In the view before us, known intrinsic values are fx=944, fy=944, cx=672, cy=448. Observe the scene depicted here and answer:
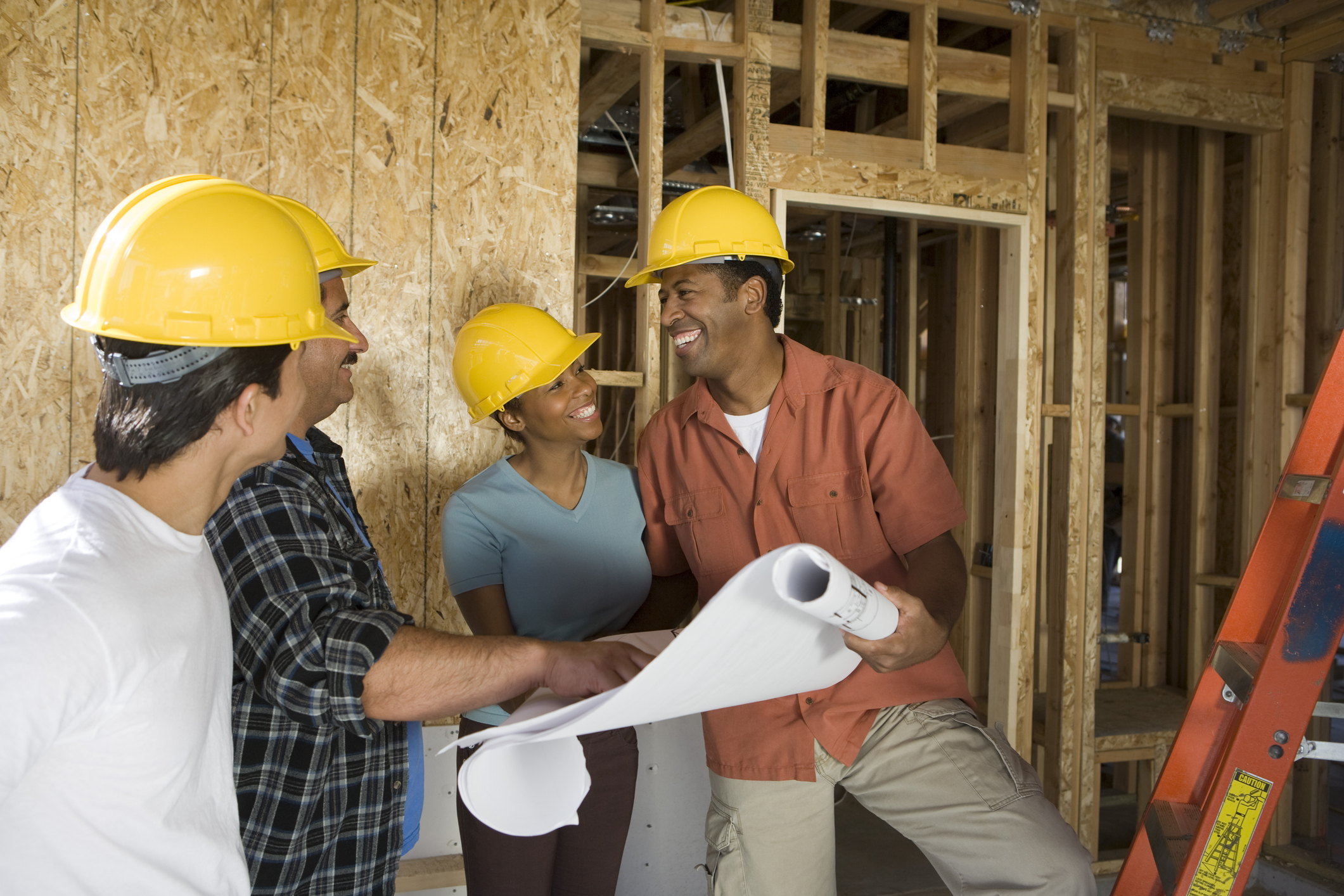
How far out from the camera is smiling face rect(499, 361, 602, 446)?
2.36 m

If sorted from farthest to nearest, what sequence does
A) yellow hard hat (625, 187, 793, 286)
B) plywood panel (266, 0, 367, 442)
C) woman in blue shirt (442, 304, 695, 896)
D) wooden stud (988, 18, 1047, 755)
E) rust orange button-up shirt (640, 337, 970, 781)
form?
wooden stud (988, 18, 1047, 755) < plywood panel (266, 0, 367, 442) < yellow hard hat (625, 187, 793, 286) < woman in blue shirt (442, 304, 695, 896) < rust orange button-up shirt (640, 337, 970, 781)

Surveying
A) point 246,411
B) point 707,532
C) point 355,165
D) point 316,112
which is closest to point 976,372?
point 707,532

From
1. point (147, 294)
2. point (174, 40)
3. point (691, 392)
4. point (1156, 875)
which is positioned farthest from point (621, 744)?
point (174, 40)

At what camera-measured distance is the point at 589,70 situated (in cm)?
424

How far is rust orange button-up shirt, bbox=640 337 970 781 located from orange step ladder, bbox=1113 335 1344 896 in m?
0.48

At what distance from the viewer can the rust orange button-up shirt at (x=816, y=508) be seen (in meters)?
2.11

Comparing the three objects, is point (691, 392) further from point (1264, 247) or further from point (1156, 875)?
point (1264, 247)

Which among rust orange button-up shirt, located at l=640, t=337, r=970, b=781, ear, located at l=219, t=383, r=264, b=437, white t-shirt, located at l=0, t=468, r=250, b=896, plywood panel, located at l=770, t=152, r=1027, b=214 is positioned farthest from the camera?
plywood panel, located at l=770, t=152, r=1027, b=214

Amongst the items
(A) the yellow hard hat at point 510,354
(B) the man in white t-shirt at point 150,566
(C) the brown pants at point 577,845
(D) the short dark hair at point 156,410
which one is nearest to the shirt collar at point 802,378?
(A) the yellow hard hat at point 510,354

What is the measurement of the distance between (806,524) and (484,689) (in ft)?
3.20

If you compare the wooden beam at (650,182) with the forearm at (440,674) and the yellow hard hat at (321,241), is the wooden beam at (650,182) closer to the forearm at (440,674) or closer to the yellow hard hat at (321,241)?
the yellow hard hat at (321,241)

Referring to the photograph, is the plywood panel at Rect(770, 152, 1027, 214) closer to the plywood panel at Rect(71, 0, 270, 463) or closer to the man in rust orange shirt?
the man in rust orange shirt

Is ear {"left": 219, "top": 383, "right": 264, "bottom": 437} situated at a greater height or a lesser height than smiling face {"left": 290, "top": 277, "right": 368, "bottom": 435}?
lesser

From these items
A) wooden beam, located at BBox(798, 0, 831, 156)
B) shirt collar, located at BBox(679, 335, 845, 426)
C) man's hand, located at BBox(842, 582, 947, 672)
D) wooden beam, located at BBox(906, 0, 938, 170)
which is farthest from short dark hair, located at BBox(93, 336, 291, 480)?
wooden beam, located at BBox(906, 0, 938, 170)
